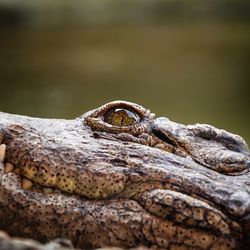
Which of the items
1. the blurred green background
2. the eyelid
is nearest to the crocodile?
the eyelid

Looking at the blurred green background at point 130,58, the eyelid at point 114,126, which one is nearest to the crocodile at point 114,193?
the eyelid at point 114,126

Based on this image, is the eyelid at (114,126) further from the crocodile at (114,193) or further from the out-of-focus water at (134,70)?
the out-of-focus water at (134,70)

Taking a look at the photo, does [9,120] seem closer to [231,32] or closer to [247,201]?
[247,201]

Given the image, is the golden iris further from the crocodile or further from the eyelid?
the crocodile

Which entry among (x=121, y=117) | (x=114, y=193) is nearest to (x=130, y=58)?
(x=121, y=117)

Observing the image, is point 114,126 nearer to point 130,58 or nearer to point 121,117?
point 121,117

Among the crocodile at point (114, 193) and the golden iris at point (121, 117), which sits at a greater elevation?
the golden iris at point (121, 117)
